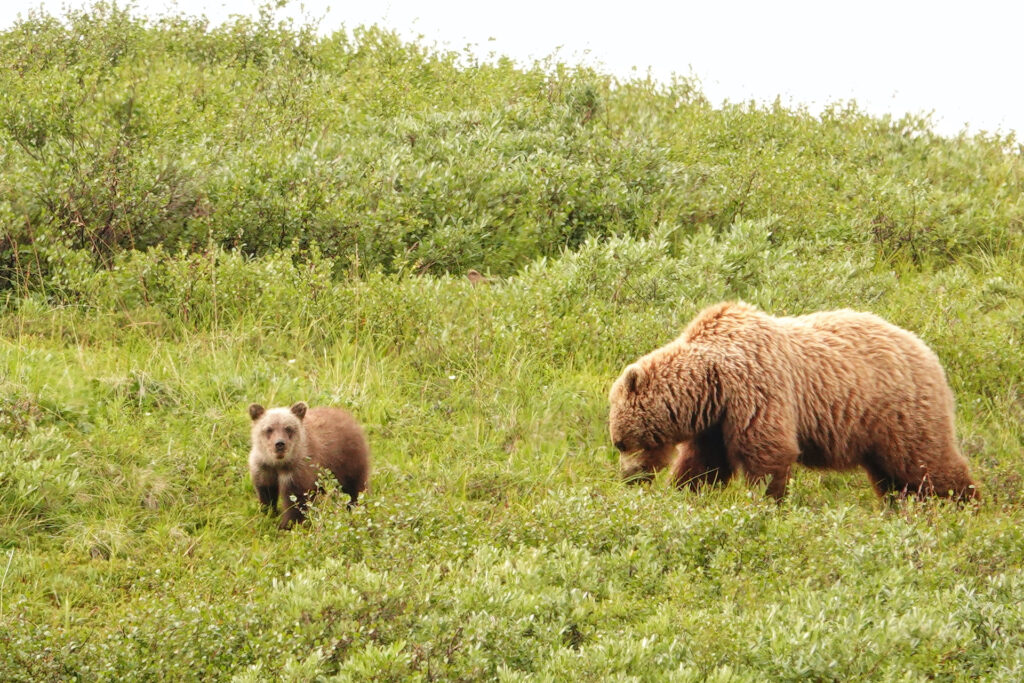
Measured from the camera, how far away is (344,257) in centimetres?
1066

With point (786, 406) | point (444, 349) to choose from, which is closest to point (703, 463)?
point (786, 406)

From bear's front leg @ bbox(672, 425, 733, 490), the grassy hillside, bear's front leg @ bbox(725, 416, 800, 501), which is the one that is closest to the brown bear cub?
the grassy hillside

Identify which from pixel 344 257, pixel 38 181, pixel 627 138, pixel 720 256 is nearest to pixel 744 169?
pixel 627 138

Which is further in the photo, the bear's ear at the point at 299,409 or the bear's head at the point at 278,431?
the bear's ear at the point at 299,409

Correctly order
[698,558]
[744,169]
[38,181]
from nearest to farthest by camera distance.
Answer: [698,558], [38,181], [744,169]

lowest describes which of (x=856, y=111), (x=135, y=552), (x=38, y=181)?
(x=135, y=552)

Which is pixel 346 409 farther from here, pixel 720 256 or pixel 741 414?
pixel 720 256

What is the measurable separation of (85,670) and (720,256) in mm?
7035

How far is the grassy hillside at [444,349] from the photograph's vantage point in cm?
552

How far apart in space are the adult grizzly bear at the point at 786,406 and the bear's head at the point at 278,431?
2.06 m

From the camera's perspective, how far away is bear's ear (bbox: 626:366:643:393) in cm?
764

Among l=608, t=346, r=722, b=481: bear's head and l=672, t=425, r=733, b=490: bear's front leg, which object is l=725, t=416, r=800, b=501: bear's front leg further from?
l=672, t=425, r=733, b=490: bear's front leg

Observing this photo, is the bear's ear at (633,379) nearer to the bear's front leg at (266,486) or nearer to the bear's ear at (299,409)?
the bear's ear at (299,409)

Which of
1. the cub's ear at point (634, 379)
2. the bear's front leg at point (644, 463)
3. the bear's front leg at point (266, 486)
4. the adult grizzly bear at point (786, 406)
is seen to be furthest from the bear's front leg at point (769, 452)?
the bear's front leg at point (266, 486)
